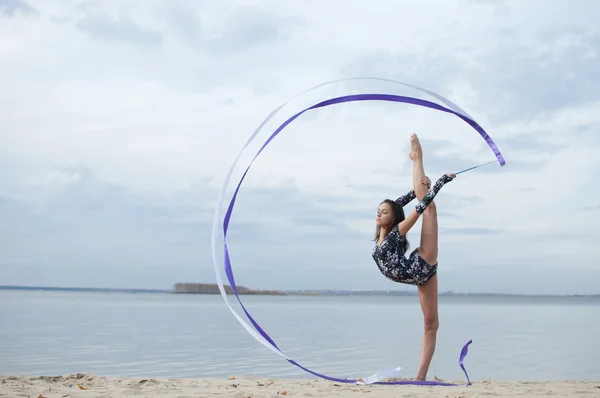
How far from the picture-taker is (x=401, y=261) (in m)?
6.97

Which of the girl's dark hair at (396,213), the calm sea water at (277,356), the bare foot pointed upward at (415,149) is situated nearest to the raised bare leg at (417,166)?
the bare foot pointed upward at (415,149)

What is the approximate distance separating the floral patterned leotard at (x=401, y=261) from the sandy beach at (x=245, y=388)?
1.07 meters

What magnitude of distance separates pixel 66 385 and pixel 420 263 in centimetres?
376

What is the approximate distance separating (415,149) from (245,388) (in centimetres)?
291

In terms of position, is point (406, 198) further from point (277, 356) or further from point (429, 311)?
point (277, 356)

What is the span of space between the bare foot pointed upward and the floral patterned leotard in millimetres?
390

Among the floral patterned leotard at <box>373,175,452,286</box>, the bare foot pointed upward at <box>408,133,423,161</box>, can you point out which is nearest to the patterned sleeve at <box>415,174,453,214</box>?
the floral patterned leotard at <box>373,175,452,286</box>

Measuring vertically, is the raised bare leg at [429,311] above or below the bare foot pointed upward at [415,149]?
below

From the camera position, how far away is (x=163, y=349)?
52.4 ft

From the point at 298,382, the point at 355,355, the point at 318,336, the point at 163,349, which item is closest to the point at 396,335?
the point at 318,336

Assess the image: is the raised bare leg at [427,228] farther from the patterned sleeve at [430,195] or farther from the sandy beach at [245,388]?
the sandy beach at [245,388]

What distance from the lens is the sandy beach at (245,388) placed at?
21.4 feet

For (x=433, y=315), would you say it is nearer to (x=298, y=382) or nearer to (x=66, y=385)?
(x=298, y=382)

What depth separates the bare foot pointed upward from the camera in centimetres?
722
